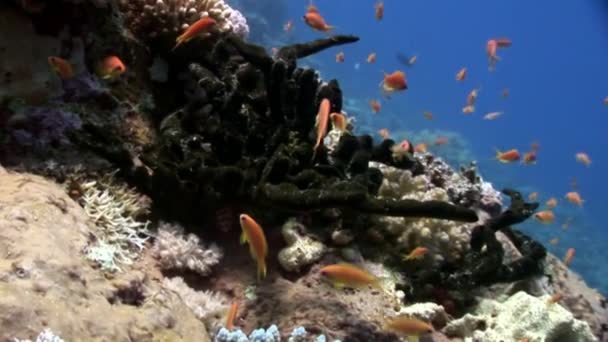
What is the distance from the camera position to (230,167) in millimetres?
4086

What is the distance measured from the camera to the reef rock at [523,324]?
4250 millimetres

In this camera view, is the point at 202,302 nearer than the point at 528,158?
Yes

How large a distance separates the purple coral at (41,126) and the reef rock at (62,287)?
52cm

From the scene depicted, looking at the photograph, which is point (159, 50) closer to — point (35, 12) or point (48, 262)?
point (35, 12)

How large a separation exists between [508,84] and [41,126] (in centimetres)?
12664

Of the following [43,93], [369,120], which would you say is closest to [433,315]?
[43,93]

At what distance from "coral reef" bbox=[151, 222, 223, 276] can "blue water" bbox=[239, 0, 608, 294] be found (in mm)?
15264

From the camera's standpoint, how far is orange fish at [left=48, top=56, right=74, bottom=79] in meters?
3.85

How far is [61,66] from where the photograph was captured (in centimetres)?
389

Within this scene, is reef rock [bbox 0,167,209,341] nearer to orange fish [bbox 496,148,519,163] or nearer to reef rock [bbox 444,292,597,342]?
reef rock [bbox 444,292,597,342]

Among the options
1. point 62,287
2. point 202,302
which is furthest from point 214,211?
point 62,287

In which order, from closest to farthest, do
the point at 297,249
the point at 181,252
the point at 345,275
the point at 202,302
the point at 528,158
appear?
the point at 345,275 < the point at 202,302 < the point at 181,252 < the point at 297,249 < the point at 528,158

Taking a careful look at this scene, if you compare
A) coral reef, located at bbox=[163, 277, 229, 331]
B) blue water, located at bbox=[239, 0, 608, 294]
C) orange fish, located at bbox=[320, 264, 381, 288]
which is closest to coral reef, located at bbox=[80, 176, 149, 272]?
coral reef, located at bbox=[163, 277, 229, 331]

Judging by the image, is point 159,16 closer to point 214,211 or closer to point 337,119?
point 337,119
